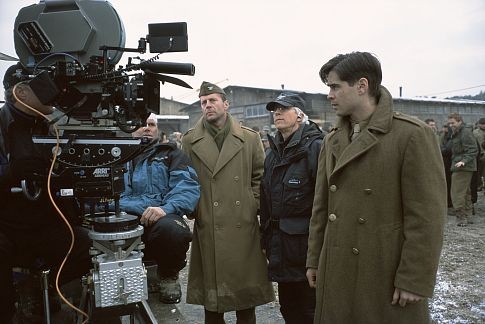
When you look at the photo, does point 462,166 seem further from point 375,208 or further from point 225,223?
point 375,208

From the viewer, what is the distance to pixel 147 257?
3783 millimetres

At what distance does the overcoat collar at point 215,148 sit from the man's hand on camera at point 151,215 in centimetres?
54

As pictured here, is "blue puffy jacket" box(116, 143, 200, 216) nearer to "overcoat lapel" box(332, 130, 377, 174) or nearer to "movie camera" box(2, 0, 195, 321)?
"movie camera" box(2, 0, 195, 321)

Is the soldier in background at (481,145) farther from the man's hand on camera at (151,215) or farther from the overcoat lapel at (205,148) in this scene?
the man's hand on camera at (151,215)

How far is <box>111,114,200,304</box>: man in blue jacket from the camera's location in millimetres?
3305

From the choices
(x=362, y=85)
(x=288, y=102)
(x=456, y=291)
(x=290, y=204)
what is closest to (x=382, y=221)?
(x=362, y=85)

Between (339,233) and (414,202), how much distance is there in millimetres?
420

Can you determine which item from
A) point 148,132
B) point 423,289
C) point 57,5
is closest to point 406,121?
point 423,289

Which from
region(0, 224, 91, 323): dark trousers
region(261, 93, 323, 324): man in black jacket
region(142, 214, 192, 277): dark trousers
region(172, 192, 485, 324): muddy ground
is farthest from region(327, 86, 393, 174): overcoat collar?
region(172, 192, 485, 324): muddy ground

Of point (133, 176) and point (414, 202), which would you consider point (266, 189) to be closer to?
point (133, 176)

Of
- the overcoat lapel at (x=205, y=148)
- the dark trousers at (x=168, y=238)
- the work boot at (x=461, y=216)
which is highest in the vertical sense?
the overcoat lapel at (x=205, y=148)

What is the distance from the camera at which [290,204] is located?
9.91 feet

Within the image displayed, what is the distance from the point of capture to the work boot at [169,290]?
3.86 m

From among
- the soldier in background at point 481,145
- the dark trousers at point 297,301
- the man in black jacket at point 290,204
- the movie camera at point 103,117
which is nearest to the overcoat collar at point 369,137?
the man in black jacket at point 290,204
